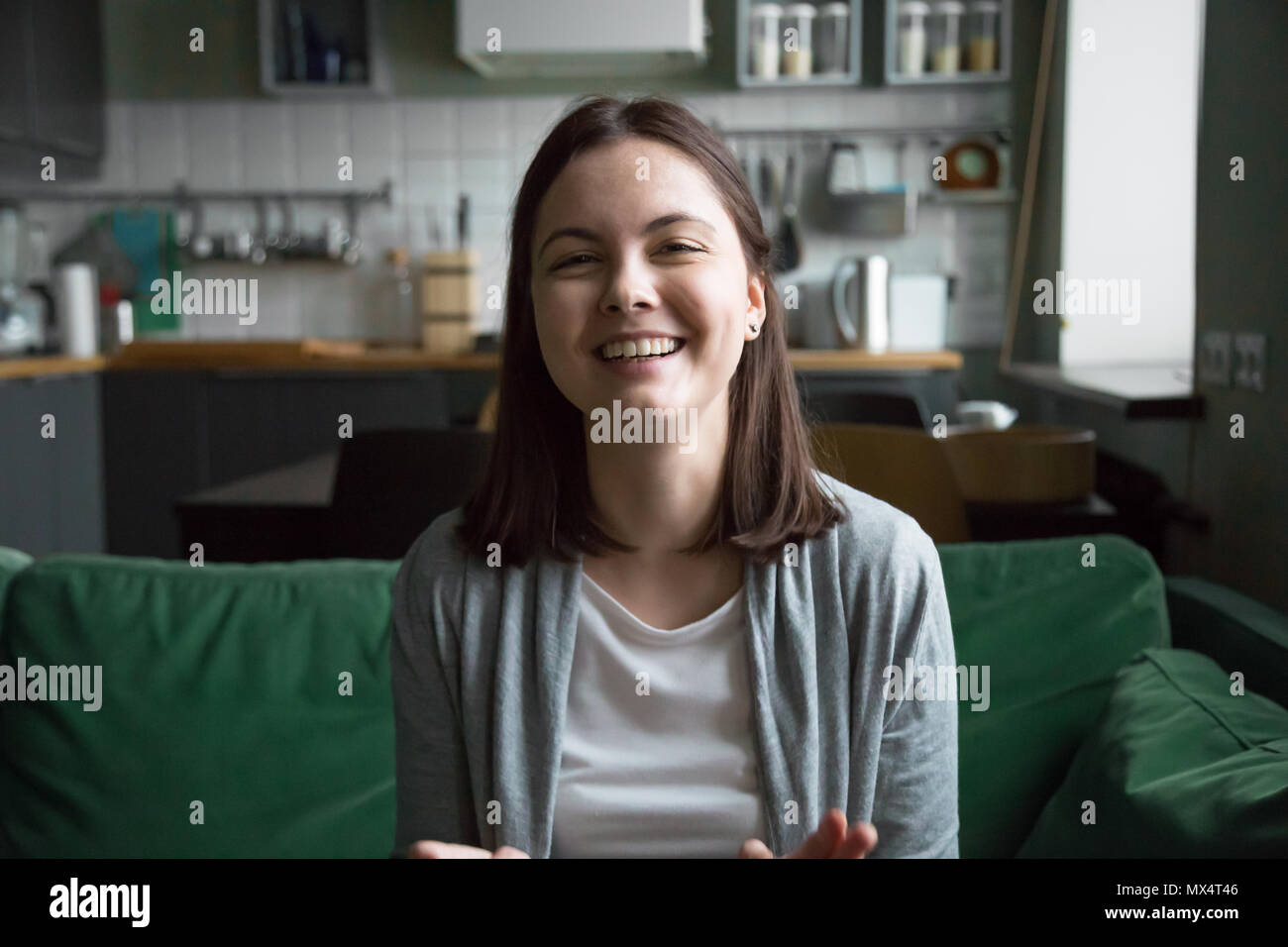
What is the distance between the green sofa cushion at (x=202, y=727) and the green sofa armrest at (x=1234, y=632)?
658 mm

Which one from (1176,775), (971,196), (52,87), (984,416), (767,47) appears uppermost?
(767,47)

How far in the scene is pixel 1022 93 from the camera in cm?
338

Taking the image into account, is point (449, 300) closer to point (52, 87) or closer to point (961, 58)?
point (52, 87)

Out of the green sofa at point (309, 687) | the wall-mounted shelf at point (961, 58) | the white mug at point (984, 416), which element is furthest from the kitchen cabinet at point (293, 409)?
the green sofa at point (309, 687)

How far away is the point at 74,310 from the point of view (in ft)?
10.7

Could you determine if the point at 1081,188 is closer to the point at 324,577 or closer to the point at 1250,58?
the point at 1250,58

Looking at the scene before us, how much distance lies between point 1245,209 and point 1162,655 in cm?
64

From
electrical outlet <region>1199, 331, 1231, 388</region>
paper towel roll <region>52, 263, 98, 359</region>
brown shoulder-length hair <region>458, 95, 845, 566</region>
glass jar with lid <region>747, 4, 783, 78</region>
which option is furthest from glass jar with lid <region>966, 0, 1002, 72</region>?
brown shoulder-length hair <region>458, 95, 845, 566</region>

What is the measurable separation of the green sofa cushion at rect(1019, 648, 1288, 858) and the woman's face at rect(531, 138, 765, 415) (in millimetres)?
358

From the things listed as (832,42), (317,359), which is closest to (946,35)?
(832,42)

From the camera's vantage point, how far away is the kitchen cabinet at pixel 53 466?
285cm

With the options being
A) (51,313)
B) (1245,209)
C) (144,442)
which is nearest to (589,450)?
(1245,209)

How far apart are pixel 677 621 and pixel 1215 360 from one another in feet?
3.26

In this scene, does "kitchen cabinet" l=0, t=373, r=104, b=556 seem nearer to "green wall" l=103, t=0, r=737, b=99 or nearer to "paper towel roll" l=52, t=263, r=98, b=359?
"paper towel roll" l=52, t=263, r=98, b=359
